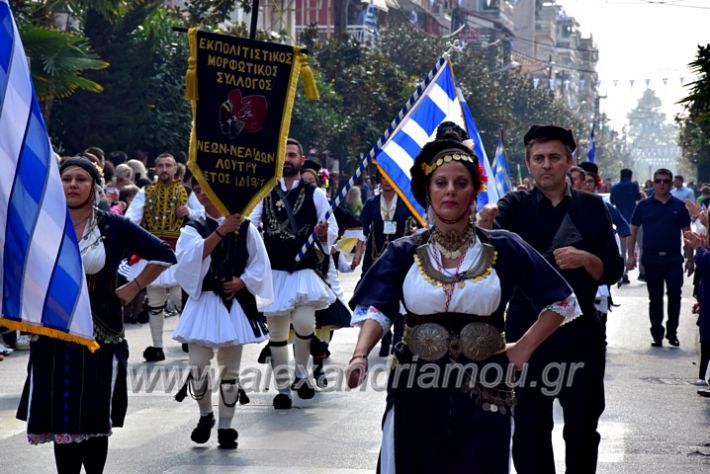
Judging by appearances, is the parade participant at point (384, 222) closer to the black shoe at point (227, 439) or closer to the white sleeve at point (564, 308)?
the black shoe at point (227, 439)

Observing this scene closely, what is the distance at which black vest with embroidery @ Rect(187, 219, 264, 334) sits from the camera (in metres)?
9.46

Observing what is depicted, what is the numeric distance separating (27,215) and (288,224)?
20.6 feet

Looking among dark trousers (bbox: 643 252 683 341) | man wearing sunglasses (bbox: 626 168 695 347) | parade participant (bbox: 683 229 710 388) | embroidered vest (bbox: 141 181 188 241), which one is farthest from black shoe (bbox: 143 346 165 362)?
dark trousers (bbox: 643 252 683 341)

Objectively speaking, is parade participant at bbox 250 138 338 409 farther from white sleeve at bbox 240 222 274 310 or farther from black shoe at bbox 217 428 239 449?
black shoe at bbox 217 428 239 449

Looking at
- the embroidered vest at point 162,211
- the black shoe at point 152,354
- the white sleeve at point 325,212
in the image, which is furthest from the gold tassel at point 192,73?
the embroidered vest at point 162,211

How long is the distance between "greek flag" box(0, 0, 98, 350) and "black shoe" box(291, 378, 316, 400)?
6.05m

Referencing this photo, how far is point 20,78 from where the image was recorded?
528 centimetres

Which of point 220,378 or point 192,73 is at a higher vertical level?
point 192,73

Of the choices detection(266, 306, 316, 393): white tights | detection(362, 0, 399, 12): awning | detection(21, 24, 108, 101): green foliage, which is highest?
detection(362, 0, 399, 12): awning

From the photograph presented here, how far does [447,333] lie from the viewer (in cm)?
558

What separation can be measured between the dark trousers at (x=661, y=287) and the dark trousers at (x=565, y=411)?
856 centimetres

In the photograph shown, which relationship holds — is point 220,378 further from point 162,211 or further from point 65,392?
point 162,211

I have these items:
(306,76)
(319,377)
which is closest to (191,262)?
(306,76)

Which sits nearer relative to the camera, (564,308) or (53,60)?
(564,308)
